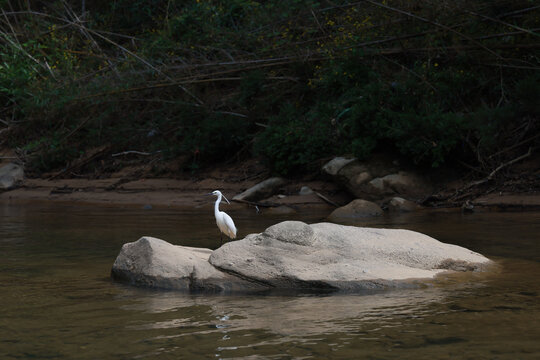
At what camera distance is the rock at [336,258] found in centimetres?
601

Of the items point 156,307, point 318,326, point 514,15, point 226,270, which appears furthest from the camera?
point 514,15

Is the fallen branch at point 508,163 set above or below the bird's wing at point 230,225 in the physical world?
above

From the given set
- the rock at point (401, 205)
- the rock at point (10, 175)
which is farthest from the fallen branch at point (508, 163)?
the rock at point (10, 175)

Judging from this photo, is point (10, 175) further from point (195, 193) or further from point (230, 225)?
point (230, 225)

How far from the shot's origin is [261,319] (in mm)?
4977

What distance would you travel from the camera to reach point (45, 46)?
20.3m

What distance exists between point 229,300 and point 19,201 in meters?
12.4

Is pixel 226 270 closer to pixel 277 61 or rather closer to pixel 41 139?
pixel 277 61

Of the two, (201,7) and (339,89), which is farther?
(201,7)

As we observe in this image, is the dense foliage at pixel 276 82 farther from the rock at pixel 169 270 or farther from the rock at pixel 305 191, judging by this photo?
the rock at pixel 169 270

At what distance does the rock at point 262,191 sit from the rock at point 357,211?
2.49 m

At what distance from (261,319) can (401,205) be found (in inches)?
325

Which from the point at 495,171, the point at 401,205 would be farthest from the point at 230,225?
the point at 495,171

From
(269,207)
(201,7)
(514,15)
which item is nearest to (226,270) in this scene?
(269,207)
